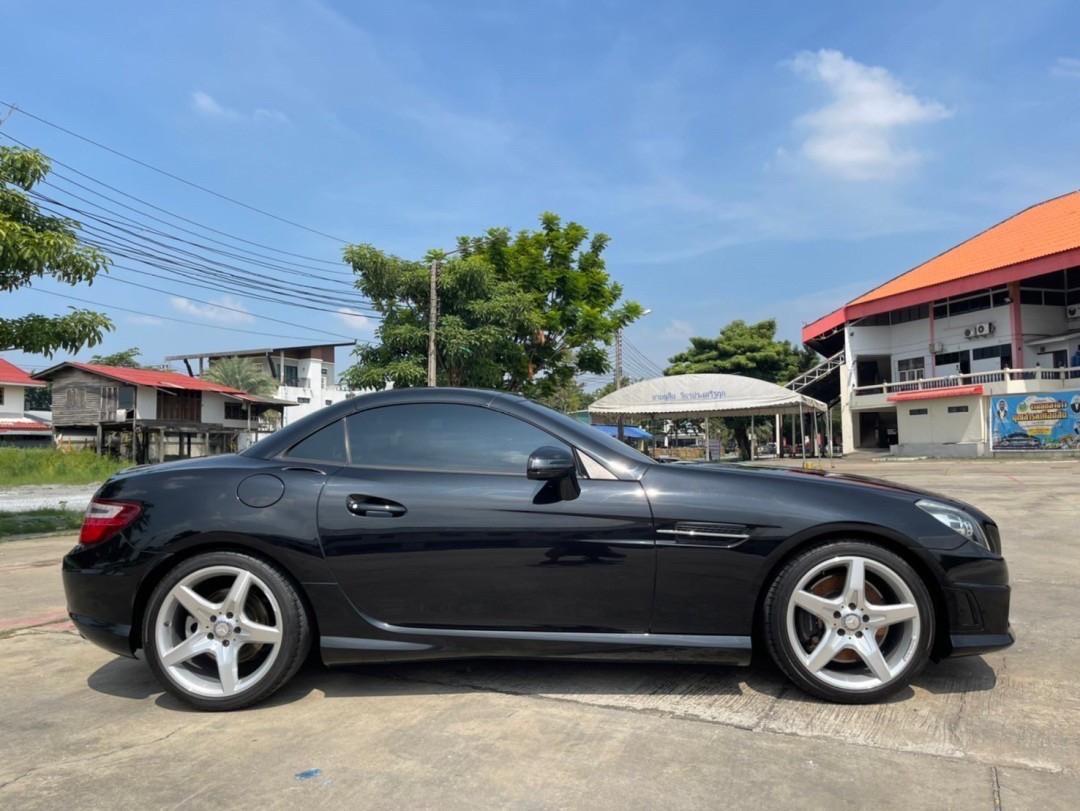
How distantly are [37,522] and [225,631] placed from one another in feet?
32.8

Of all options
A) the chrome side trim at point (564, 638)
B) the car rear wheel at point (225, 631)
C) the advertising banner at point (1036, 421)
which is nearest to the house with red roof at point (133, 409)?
the advertising banner at point (1036, 421)

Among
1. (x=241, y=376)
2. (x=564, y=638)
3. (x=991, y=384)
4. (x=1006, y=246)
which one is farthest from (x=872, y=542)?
(x=241, y=376)

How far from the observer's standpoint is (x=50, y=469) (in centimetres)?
2416

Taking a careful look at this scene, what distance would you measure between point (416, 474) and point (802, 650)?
5.77 feet

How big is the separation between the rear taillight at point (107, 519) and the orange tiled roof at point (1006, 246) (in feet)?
116

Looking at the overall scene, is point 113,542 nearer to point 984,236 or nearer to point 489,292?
point 489,292

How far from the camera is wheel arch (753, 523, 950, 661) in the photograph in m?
2.96

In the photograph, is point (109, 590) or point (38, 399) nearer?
point (109, 590)

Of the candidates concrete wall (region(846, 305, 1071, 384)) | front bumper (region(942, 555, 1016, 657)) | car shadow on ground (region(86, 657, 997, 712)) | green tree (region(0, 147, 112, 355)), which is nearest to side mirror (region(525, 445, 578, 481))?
car shadow on ground (region(86, 657, 997, 712))

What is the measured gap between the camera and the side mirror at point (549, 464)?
2.92m

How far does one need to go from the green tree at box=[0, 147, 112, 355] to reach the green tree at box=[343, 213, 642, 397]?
31.8 feet

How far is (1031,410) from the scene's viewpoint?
30.6 meters

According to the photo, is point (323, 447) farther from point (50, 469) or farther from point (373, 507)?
point (50, 469)

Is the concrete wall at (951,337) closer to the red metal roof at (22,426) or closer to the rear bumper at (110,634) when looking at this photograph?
the rear bumper at (110,634)
